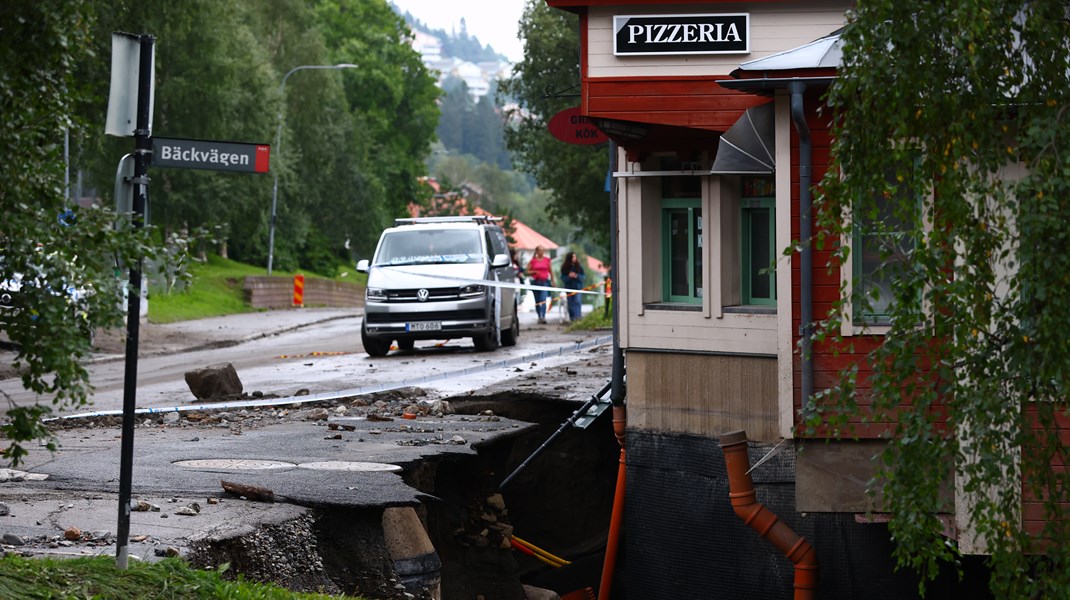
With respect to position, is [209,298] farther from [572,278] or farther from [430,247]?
[430,247]

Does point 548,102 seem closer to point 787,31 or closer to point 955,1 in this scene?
point 787,31

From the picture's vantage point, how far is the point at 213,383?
54.4 feet

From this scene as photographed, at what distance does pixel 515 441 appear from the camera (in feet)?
50.0

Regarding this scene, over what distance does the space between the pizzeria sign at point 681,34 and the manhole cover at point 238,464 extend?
4.88m

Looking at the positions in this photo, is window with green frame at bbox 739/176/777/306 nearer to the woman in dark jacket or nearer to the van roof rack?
the van roof rack

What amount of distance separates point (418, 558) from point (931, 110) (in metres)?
5.25

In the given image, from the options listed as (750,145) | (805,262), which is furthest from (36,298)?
(750,145)

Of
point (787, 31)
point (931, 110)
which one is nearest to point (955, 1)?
point (931, 110)

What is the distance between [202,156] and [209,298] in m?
36.4

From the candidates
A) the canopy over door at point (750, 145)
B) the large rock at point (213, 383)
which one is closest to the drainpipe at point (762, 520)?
the canopy over door at point (750, 145)

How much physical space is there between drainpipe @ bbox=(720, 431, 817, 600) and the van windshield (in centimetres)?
1154

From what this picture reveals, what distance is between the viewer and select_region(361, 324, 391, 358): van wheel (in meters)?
22.9

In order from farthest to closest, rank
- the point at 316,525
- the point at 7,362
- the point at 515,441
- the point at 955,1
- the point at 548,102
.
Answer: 1. the point at 548,102
2. the point at 7,362
3. the point at 515,441
4. the point at 316,525
5. the point at 955,1

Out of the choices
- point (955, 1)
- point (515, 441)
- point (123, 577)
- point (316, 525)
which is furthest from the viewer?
point (515, 441)
